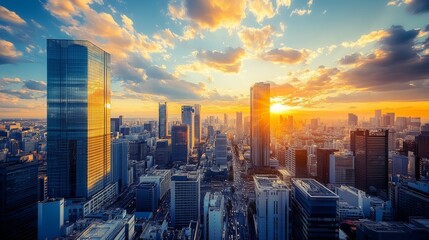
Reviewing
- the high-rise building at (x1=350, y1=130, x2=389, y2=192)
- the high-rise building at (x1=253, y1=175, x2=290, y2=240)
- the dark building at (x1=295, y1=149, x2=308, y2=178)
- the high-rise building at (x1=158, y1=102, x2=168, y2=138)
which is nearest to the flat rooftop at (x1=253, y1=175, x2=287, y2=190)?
the high-rise building at (x1=253, y1=175, x2=290, y2=240)

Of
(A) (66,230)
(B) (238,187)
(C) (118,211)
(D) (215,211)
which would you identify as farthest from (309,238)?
(B) (238,187)

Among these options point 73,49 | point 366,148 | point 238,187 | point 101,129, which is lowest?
point 238,187

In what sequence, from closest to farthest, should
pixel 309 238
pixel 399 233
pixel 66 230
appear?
pixel 399 233, pixel 309 238, pixel 66 230

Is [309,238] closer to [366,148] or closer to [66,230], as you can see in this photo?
[66,230]

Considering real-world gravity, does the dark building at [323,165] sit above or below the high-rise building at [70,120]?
below

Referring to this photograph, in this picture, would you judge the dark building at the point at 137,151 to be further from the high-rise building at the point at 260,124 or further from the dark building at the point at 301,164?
the dark building at the point at 301,164

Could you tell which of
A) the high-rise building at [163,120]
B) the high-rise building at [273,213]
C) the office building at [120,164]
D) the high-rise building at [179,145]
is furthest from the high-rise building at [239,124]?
the high-rise building at [273,213]
